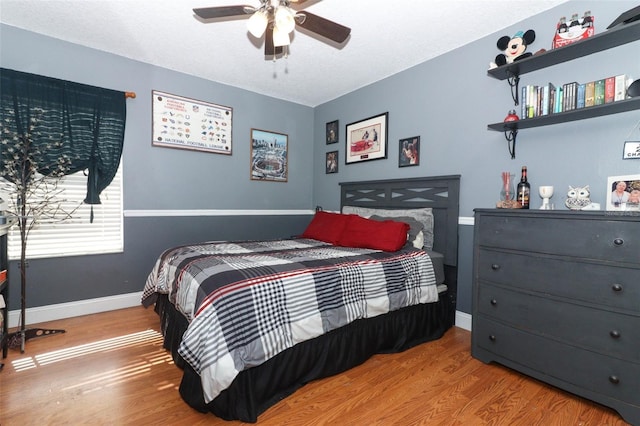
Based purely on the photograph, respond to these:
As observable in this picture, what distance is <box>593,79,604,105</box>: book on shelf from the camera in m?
1.94

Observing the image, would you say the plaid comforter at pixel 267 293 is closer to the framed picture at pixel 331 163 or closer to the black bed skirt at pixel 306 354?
the black bed skirt at pixel 306 354

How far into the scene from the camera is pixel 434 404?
5.63 feet

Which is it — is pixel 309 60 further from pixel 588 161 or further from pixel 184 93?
pixel 588 161

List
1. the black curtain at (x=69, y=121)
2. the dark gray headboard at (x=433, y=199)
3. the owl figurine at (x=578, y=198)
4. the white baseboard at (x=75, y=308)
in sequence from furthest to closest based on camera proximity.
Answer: the dark gray headboard at (x=433, y=199)
the white baseboard at (x=75, y=308)
the black curtain at (x=69, y=121)
the owl figurine at (x=578, y=198)

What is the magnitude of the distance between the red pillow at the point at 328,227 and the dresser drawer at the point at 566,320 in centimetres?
135

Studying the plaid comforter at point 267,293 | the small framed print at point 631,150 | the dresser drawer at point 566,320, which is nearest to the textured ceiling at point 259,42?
the small framed print at point 631,150

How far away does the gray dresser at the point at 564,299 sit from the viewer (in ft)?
5.11

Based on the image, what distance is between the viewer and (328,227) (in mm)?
3193

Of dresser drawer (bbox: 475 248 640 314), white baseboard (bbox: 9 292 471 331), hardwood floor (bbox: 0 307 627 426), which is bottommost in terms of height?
hardwood floor (bbox: 0 307 627 426)

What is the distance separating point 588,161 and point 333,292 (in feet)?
6.37

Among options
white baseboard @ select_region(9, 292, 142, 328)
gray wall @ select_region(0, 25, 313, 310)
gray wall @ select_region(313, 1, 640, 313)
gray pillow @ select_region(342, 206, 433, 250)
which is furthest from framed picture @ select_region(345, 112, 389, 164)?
white baseboard @ select_region(9, 292, 142, 328)

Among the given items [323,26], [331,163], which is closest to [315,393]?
[323,26]

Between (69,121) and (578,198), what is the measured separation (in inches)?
160

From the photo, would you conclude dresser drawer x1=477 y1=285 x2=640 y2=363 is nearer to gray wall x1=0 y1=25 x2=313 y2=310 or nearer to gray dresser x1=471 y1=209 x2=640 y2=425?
gray dresser x1=471 y1=209 x2=640 y2=425
